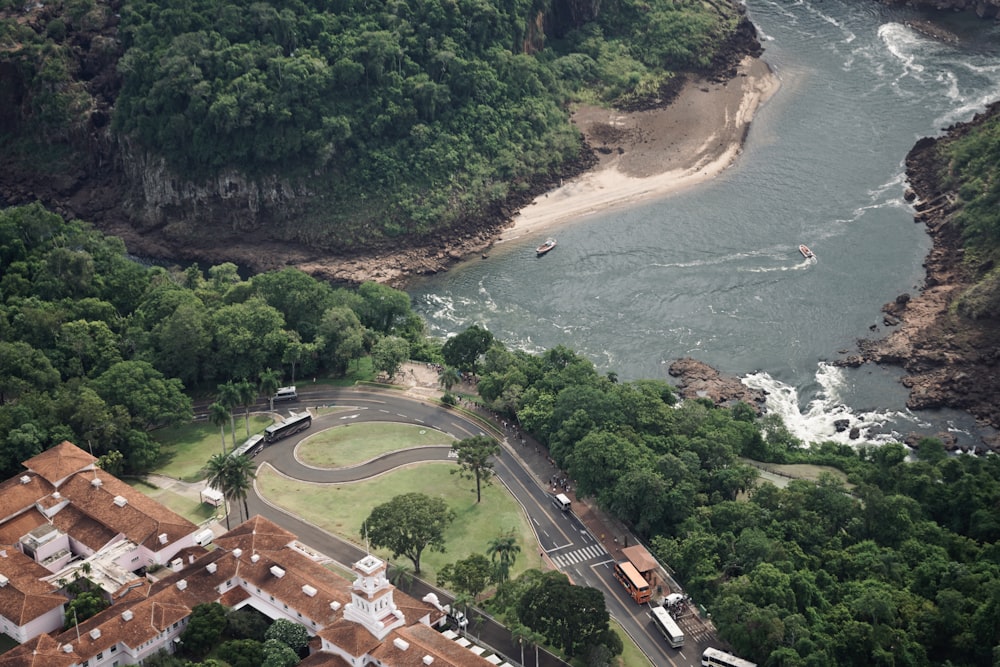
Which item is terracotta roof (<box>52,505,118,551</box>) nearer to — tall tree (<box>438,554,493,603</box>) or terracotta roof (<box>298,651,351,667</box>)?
terracotta roof (<box>298,651,351,667</box>)

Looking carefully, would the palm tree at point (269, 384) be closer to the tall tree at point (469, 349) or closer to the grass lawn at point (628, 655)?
the tall tree at point (469, 349)

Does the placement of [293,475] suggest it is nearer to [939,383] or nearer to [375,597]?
[375,597]

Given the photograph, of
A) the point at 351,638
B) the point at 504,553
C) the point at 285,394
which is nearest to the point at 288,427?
the point at 285,394

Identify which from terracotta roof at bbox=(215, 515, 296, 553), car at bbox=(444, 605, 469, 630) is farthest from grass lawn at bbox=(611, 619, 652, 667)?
terracotta roof at bbox=(215, 515, 296, 553)

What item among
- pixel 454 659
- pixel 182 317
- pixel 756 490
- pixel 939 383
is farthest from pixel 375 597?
pixel 939 383

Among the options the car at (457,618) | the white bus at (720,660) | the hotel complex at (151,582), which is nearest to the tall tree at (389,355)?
the hotel complex at (151,582)

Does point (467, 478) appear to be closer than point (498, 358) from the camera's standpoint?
Yes
